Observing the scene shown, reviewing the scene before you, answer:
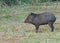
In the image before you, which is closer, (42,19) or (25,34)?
(25,34)

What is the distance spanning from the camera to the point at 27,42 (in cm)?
956

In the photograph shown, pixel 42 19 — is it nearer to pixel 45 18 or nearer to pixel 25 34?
pixel 45 18

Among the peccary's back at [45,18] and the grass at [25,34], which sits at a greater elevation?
the peccary's back at [45,18]

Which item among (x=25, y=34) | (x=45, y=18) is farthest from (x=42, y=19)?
(x=25, y=34)

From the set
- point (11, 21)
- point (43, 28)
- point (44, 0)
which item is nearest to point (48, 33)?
point (43, 28)

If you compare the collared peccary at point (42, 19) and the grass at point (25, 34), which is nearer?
the grass at point (25, 34)

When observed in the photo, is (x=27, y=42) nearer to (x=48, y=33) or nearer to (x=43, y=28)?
(x=48, y=33)

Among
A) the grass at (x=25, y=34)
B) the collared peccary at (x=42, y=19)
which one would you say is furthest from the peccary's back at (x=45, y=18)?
the grass at (x=25, y=34)

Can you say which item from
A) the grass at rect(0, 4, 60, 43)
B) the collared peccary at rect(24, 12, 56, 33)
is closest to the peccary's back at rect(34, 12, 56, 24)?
the collared peccary at rect(24, 12, 56, 33)

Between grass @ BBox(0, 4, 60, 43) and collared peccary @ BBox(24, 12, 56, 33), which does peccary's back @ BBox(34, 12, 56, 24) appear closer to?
collared peccary @ BBox(24, 12, 56, 33)

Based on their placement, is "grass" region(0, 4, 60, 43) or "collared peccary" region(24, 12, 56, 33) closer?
"grass" region(0, 4, 60, 43)

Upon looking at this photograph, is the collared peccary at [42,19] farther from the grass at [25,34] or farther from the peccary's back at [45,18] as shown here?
A: the grass at [25,34]

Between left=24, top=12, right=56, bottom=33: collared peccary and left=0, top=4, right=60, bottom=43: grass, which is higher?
left=24, top=12, right=56, bottom=33: collared peccary

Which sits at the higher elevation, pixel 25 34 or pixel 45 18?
pixel 45 18
